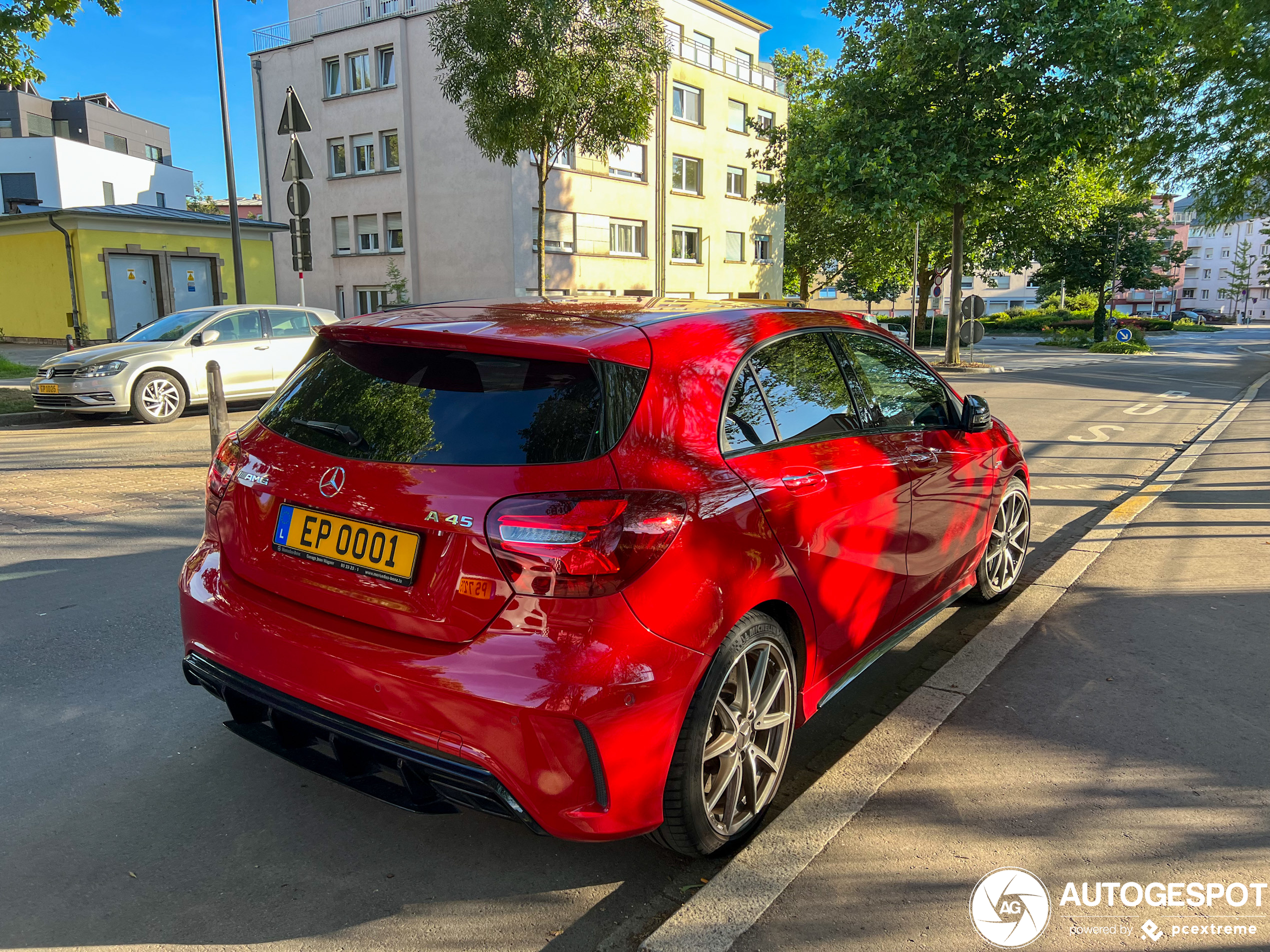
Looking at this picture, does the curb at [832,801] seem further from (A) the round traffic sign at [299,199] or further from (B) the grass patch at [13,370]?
(B) the grass patch at [13,370]

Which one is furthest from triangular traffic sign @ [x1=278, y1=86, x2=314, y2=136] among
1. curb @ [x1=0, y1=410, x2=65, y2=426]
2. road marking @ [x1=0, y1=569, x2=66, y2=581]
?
road marking @ [x1=0, y1=569, x2=66, y2=581]

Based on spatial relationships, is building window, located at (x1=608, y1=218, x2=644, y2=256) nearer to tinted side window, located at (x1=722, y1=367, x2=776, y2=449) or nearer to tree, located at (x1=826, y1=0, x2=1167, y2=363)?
tree, located at (x1=826, y1=0, x2=1167, y2=363)

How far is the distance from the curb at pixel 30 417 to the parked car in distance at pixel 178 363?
11.3 inches

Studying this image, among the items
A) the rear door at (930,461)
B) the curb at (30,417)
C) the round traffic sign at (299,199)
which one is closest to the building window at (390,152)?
the round traffic sign at (299,199)

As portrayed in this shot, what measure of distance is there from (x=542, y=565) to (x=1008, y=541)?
11.7 feet

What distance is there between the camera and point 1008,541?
4.99m

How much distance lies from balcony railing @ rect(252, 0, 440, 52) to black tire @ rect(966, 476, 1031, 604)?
107 ft

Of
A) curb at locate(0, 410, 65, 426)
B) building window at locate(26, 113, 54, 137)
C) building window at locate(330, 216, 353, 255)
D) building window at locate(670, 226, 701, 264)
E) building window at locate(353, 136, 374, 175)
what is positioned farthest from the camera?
building window at locate(26, 113, 54, 137)

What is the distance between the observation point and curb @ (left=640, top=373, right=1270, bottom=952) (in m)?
2.39

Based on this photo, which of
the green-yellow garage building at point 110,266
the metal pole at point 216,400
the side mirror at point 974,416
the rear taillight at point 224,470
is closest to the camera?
the rear taillight at point 224,470

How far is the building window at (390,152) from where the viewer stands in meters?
34.0

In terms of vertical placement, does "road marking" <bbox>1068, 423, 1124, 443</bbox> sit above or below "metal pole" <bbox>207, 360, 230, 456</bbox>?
below

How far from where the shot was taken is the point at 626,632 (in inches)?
88.7

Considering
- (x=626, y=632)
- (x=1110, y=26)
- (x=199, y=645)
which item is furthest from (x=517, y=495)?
(x=1110, y=26)
